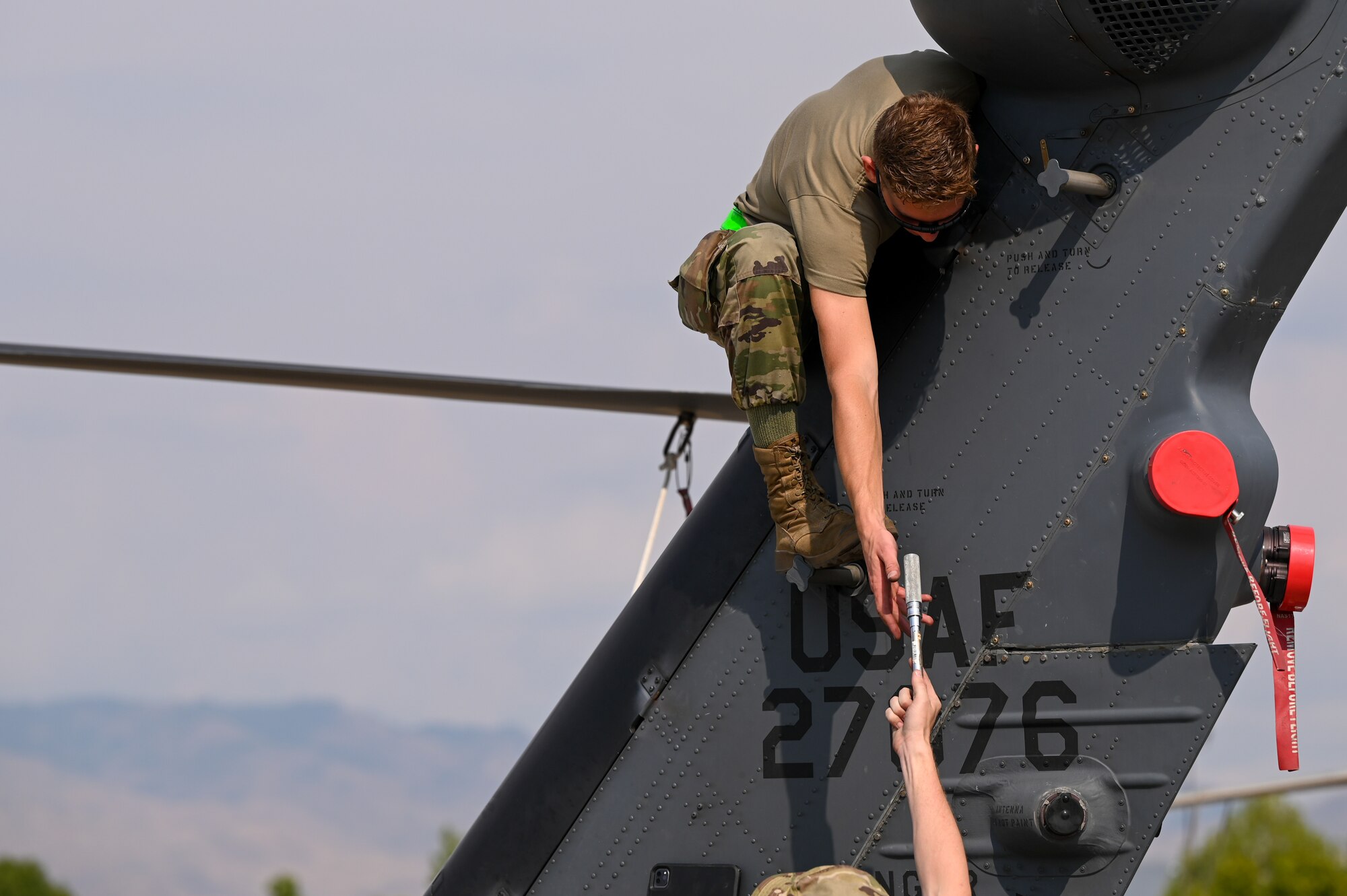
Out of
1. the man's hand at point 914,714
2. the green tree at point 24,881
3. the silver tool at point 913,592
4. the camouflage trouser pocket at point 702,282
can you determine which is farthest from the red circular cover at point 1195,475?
the green tree at point 24,881

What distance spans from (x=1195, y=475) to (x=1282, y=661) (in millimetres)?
433

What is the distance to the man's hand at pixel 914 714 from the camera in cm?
261

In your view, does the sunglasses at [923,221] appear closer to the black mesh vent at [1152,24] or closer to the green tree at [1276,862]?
the black mesh vent at [1152,24]

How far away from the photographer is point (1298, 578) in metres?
2.85

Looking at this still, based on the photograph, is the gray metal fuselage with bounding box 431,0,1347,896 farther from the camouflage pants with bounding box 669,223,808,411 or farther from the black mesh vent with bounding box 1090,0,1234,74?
the camouflage pants with bounding box 669,223,808,411

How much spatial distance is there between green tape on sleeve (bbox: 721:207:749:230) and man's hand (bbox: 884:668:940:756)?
1187mm

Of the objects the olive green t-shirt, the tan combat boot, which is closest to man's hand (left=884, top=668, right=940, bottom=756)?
the tan combat boot

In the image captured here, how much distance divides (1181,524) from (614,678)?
4.63 ft

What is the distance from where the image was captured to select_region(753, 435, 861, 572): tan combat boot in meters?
3.01

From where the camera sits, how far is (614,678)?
3393 millimetres

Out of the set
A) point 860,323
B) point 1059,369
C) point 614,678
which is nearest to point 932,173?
point 860,323

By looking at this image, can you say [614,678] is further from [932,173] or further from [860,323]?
[932,173]

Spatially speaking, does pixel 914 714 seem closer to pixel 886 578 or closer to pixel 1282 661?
pixel 886 578

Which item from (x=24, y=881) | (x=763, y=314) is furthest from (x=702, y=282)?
(x=24, y=881)
